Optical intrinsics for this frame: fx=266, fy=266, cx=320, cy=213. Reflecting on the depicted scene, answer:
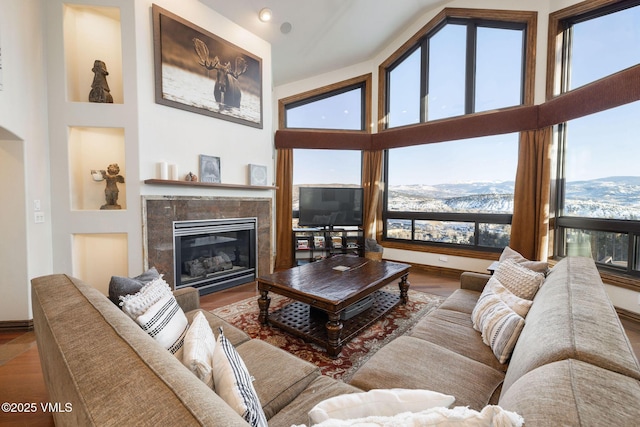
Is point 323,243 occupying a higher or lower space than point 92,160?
lower

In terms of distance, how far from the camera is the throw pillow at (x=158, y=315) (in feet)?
3.88

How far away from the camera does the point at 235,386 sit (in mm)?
803

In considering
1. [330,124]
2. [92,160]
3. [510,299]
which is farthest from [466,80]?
[92,160]

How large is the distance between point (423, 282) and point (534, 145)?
2383 millimetres

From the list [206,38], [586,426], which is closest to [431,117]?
[206,38]

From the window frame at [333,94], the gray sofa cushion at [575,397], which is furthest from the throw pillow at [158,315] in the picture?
the window frame at [333,94]

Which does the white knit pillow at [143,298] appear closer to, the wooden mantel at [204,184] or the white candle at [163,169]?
the wooden mantel at [204,184]

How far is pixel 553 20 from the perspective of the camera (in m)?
3.37

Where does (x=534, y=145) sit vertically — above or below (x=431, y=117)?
below

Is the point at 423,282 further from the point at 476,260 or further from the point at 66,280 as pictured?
the point at 66,280

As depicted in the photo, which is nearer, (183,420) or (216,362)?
(183,420)

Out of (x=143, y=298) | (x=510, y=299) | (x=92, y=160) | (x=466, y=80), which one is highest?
(x=466, y=80)

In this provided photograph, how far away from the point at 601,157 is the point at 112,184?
5.50 meters

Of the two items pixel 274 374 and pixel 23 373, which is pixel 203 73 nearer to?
pixel 23 373
